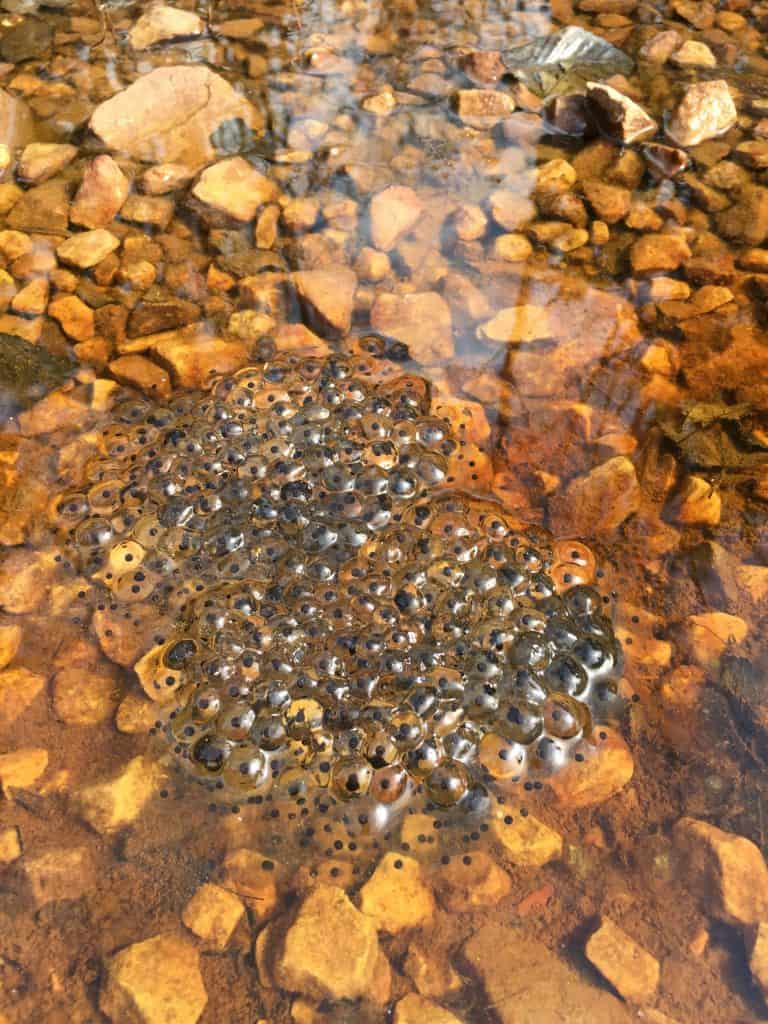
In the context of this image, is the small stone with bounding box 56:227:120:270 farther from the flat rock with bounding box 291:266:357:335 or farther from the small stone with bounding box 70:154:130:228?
the flat rock with bounding box 291:266:357:335

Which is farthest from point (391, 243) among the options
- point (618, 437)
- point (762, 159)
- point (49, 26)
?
point (49, 26)

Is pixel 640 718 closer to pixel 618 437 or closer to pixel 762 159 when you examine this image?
pixel 618 437

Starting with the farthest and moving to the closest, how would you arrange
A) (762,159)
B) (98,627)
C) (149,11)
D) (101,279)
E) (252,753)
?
(149,11) < (762,159) < (101,279) < (98,627) < (252,753)

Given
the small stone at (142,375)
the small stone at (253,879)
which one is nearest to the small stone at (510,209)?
the small stone at (142,375)

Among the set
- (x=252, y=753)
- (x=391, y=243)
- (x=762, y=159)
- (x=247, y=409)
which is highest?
(x=762, y=159)

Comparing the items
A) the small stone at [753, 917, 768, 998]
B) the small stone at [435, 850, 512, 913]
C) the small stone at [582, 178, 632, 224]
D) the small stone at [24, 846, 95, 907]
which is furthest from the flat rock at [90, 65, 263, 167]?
the small stone at [753, 917, 768, 998]

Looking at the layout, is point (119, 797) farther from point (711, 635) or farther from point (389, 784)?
point (711, 635)
